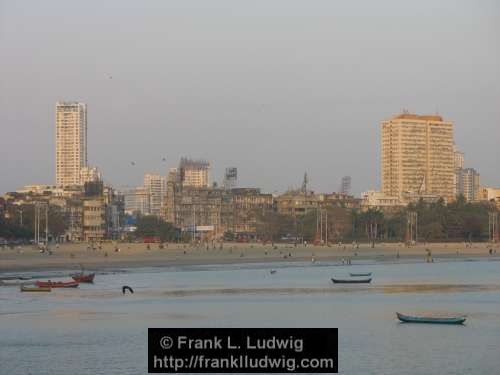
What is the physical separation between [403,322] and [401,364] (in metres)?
11.8

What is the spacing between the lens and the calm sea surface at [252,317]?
130 feet

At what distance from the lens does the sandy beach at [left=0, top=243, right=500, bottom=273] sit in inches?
3935

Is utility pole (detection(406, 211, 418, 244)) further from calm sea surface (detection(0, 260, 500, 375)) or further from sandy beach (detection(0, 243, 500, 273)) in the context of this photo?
calm sea surface (detection(0, 260, 500, 375))

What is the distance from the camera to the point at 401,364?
3891 centimetres

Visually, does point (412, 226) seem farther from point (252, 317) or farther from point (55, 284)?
point (252, 317)

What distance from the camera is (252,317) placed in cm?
5212

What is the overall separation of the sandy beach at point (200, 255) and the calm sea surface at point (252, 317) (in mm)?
13001

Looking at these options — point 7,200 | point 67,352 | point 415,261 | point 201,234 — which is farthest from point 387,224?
point 67,352

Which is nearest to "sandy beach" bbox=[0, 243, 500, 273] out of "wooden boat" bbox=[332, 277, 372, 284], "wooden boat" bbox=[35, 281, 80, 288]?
"wooden boat" bbox=[35, 281, 80, 288]

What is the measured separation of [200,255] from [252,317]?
65414 millimetres

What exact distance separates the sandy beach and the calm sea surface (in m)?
13.0

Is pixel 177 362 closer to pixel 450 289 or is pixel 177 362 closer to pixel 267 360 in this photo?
pixel 267 360

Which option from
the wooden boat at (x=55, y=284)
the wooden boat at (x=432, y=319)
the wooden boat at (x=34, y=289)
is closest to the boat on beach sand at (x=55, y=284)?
the wooden boat at (x=55, y=284)

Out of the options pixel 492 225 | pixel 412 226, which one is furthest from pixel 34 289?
pixel 492 225
